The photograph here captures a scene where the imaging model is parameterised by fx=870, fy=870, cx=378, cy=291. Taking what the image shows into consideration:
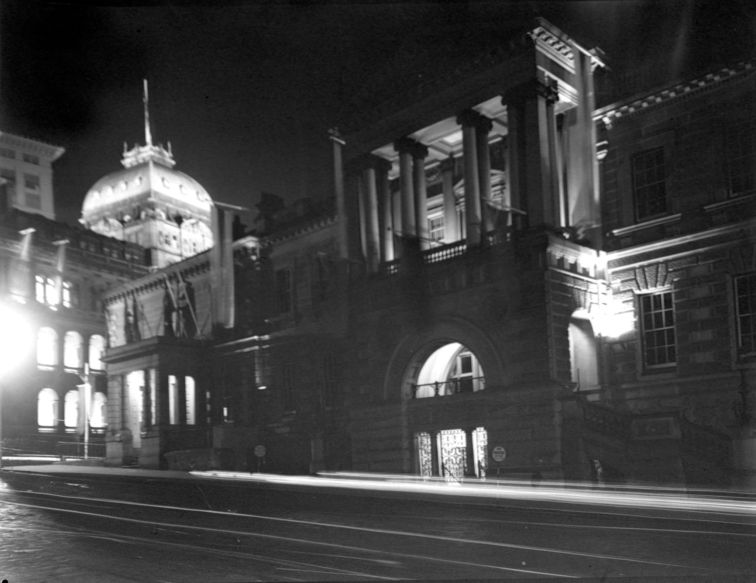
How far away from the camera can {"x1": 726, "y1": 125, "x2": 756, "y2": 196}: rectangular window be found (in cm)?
2719

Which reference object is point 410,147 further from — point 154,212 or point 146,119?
point 154,212

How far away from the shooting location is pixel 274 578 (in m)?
11.0

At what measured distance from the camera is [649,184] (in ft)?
98.9

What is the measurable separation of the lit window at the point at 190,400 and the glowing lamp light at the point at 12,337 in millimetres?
Result: 8035

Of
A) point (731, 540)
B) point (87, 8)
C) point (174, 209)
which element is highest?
point (174, 209)

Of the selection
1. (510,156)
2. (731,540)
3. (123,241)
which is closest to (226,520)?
(731,540)

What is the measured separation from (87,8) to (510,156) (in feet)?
62.3

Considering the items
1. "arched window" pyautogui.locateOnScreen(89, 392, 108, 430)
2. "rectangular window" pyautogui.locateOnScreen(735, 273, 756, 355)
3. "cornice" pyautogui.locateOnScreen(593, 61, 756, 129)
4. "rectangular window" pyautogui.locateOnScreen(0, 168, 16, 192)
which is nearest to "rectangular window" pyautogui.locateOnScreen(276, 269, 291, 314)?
"arched window" pyautogui.locateOnScreen(89, 392, 108, 430)

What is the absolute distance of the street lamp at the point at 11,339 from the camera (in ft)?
119

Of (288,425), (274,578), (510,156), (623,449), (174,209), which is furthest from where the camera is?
(174,209)

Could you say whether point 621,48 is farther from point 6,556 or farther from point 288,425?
point 6,556

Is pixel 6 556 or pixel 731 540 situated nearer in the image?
pixel 6 556

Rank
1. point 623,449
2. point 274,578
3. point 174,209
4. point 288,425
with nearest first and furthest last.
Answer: point 274,578, point 623,449, point 288,425, point 174,209

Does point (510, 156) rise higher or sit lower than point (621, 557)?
higher
